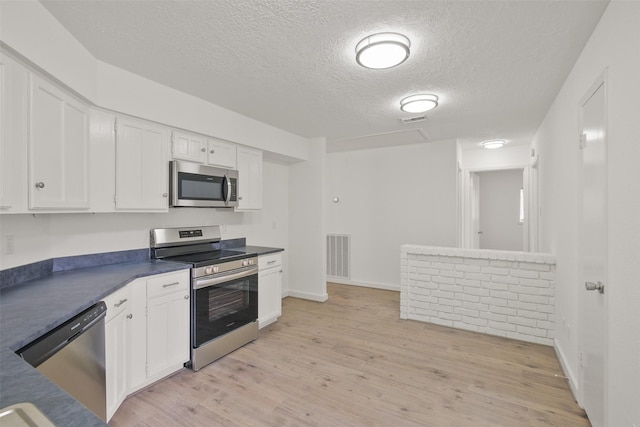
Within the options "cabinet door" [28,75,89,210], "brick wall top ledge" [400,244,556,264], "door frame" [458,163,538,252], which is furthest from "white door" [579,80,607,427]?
"cabinet door" [28,75,89,210]

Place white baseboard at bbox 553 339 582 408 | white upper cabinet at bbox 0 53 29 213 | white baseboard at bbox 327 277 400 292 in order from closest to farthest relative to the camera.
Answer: white upper cabinet at bbox 0 53 29 213
white baseboard at bbox 553 339 582 408
white baseboard at bbox 327 277 400 292

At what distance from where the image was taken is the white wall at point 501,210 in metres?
6.93

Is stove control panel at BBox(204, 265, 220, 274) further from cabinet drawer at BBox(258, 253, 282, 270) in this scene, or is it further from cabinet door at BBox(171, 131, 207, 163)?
cabinet door at BBox(171, 131, 207, 163)

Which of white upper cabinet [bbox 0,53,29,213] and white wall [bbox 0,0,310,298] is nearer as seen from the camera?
white upper cabinet [bbox 0,53,29,213]

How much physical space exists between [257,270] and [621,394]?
2.87 m

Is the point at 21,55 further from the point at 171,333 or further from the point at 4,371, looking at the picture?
the point at 171,333

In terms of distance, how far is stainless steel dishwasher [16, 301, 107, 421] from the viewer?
1303mm

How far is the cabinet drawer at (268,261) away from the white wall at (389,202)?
169 centimetres

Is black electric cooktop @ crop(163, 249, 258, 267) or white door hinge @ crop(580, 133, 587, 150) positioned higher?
white door hinge @ crop(580, 133, 587, 150)

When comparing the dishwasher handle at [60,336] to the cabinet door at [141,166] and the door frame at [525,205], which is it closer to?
the cabinet door at [141,166]

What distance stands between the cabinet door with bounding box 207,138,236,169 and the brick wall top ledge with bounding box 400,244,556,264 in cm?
245

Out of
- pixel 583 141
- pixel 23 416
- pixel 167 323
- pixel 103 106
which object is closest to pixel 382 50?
pixel 583 141

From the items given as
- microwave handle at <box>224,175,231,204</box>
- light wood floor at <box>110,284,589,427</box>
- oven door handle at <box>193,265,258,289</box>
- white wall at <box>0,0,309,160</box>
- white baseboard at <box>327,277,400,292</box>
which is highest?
white wall at <box>0,0,309,160</box>

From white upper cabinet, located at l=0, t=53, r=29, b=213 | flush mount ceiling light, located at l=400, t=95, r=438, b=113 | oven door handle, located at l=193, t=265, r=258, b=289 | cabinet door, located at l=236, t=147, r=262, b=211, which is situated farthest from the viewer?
cabinet door, located at l=236, t=147, r=262, b=211
